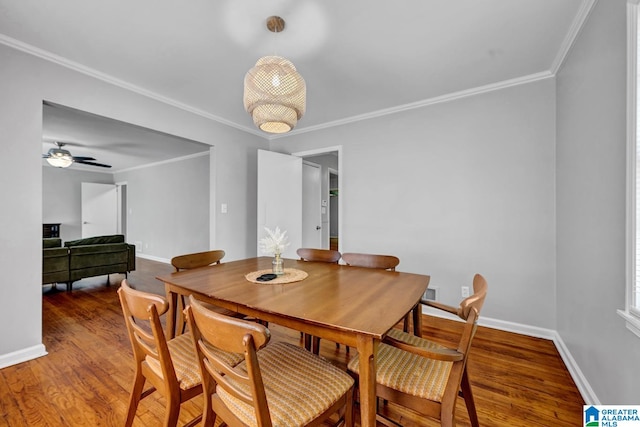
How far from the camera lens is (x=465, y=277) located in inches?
109

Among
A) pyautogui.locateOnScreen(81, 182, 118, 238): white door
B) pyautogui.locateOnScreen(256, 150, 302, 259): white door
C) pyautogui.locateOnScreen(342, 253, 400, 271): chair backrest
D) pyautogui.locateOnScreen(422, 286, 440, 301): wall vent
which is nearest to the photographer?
pyautogui.locateOnScreen(342, 253, 400, 271): chair backrest

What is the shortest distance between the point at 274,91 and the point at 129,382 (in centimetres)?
212

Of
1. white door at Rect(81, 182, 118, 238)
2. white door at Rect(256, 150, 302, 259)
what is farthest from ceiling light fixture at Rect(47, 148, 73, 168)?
white door at Rect(256, 150, 302, 259)

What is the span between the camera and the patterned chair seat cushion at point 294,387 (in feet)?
3.01

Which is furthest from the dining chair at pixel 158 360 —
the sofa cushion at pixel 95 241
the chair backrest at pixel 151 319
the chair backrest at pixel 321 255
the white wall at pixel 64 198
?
the white wall at pixel 64 198

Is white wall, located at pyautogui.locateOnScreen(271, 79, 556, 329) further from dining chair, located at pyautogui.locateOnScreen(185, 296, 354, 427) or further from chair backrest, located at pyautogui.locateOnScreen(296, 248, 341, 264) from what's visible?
dining chair, located at pyautogui.locateOnScreen(185, 296, 354, 427)

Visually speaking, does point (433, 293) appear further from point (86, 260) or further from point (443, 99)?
point (86, 260)

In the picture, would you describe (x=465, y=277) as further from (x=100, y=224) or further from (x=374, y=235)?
(x=100, y=224)

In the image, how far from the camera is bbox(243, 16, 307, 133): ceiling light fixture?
63.0 inches

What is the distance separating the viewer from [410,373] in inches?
45.2

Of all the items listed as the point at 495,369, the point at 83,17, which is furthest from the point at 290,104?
the point at 495,369

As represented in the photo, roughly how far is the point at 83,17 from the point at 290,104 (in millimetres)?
1515

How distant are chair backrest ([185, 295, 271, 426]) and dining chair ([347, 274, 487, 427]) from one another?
1.71ft

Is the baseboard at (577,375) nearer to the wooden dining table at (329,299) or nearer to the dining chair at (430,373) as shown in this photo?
the dining chair at (430,373)
